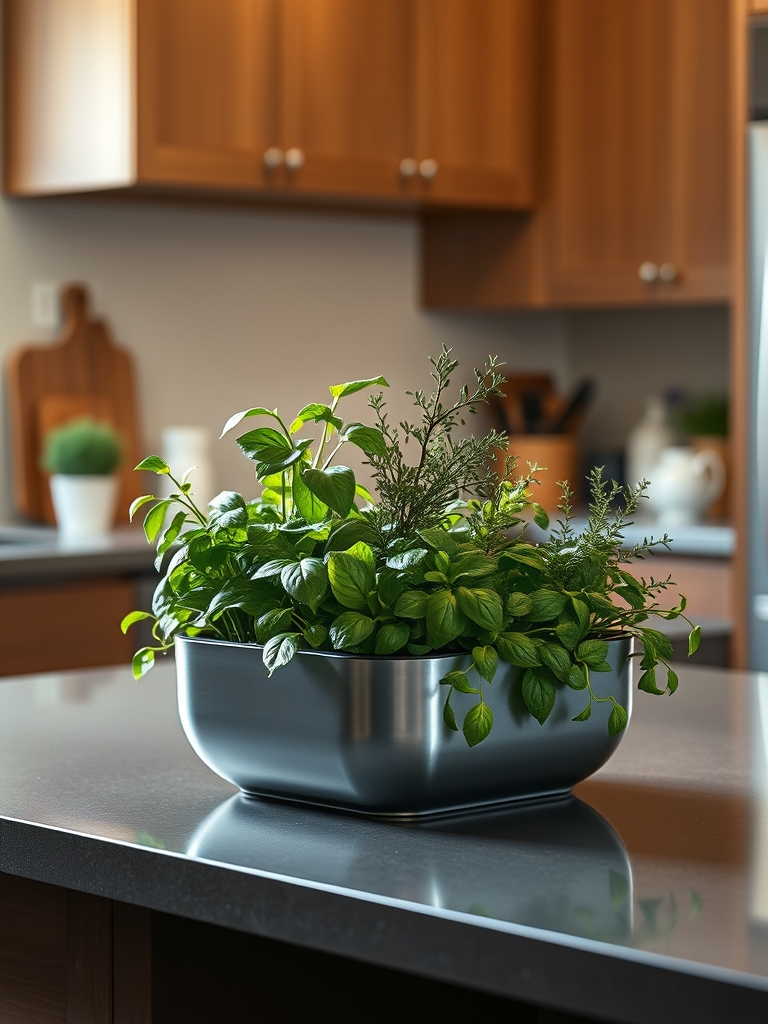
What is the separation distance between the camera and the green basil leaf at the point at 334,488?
1.05 metres

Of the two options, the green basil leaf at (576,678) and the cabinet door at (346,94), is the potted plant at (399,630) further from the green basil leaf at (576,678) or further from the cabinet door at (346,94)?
the cabinet door at (346,94)

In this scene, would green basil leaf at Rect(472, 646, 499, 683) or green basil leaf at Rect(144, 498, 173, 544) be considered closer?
green basil leaf at Rect(472, 646, 499, 683)

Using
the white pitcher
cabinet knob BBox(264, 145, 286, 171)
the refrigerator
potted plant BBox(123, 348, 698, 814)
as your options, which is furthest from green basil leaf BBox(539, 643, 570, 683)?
the white pitcher

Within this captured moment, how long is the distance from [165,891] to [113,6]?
2.70 metres

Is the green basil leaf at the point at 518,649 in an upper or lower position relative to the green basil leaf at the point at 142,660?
upper

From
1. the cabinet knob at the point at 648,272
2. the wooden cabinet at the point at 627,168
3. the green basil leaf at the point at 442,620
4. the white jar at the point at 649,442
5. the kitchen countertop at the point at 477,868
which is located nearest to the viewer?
the kitchen countertop at the point at 477,868

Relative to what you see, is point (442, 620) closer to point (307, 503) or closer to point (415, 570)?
point (415, 570)

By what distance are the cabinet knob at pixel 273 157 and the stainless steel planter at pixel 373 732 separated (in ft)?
8.31

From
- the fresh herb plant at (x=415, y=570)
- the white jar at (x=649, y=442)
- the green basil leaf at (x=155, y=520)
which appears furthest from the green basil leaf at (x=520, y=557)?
the white jar at (x=649, y=442)

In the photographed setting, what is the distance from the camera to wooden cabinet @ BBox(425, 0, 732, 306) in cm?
379

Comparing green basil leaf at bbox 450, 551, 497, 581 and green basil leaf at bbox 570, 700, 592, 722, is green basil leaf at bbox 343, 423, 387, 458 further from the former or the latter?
green basil leaf at bbox 570, 700, 592, 722

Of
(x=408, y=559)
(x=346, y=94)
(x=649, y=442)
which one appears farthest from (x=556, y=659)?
(x=649, y=442)

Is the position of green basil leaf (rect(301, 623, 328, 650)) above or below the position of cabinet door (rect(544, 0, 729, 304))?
below

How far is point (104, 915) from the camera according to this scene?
105 centimetres
